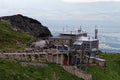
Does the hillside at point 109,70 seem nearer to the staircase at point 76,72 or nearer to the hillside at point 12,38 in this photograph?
the staircase at point 76,72

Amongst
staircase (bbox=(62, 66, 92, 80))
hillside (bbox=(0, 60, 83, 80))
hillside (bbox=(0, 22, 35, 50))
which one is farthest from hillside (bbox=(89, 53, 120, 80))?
hillside (bbox=(0, 22, 35, 50))

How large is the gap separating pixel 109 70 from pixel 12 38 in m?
32.7

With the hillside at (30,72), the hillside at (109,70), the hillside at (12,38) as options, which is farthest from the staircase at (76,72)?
the hillside at (12,38)

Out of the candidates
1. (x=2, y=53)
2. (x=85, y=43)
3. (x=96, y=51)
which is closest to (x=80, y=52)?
(x=85, y=43)

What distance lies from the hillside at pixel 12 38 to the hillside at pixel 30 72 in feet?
57.8

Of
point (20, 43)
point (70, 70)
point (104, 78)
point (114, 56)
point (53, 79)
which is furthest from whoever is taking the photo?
point (114, 56)

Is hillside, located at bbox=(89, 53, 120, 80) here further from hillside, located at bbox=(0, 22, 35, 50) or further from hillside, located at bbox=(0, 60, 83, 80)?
hillside, located at bbox=(0, 22, 35, 50)

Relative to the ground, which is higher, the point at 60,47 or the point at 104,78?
the point at 60,47

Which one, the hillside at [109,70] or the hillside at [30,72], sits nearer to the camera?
the hillside at [30,72]

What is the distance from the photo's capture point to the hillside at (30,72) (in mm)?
122812

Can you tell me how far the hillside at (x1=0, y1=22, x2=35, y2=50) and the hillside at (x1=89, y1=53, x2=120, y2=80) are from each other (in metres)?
22.9

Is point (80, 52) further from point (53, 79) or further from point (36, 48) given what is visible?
point (53, 79)

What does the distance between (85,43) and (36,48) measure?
19.8 m

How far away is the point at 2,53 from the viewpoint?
440ft
